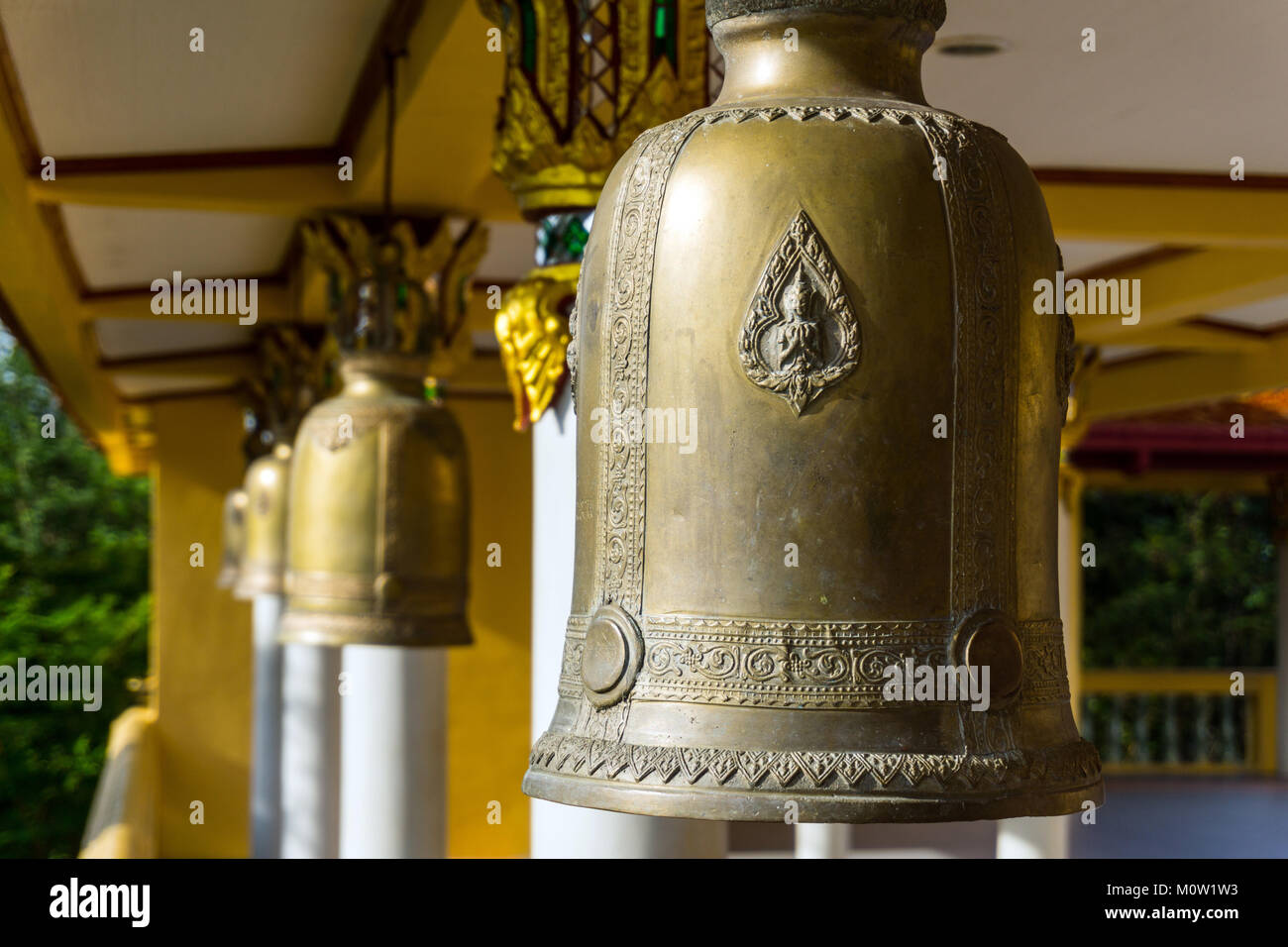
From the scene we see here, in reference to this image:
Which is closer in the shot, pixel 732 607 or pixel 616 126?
pixel 732 607

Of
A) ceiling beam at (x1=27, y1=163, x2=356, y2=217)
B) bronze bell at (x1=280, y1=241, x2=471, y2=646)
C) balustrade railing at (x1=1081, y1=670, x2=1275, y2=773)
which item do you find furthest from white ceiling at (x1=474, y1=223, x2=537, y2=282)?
balustrade railing at (x1=1081, y1=670, x2=1275, y2=773)

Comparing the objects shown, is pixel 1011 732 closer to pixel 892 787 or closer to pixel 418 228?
pixel 892 787

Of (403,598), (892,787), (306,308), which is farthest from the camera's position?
(306,308)

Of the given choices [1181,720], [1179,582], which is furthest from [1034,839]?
[1179,582]

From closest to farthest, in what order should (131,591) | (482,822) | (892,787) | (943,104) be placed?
1. (892,787)
2. (943,104)
3. (482,822)
4. (131,591)

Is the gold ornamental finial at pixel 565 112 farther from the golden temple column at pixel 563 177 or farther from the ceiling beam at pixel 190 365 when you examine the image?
the ceiling beam at pixel 190 365

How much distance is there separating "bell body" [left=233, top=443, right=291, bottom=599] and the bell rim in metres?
7.94

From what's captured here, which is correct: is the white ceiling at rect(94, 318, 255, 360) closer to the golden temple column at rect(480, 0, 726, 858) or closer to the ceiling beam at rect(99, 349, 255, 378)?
the ceiling beam at rect(99, 349, 255, 378)

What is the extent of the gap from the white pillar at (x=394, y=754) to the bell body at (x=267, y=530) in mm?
2129

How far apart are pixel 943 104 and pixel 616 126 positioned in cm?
237

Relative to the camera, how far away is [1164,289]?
7996 millimetres

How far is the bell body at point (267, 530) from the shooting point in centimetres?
945

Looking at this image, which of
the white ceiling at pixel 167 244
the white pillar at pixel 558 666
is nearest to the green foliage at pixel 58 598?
the white ceiling at pixel 167 244
